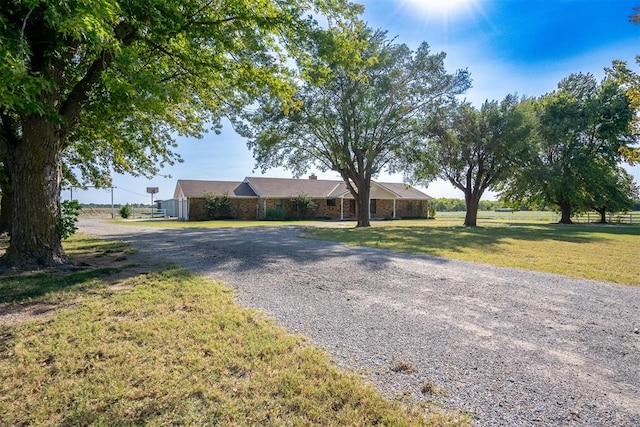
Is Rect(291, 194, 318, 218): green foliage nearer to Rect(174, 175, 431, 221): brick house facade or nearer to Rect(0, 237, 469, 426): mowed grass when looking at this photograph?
Rect(174, 175, 431, 221): brick house facade

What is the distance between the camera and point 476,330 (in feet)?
12.6

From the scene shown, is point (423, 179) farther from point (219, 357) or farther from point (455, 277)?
point (219, 357)

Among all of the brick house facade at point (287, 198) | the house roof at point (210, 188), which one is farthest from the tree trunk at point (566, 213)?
the house roof at point (210, 188)

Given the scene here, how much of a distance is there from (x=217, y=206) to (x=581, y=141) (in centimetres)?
3338

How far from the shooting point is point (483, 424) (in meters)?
2.21

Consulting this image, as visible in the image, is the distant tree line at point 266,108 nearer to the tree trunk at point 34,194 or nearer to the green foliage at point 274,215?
the tree trunk at point 34,194

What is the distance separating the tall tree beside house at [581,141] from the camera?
27828mm

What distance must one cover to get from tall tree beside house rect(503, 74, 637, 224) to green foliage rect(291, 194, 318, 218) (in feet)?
58.0

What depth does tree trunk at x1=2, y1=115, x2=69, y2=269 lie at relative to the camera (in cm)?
668

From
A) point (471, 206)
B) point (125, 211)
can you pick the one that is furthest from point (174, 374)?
point (125, 211)

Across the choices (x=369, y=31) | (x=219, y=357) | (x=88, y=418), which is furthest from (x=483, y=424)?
(x=369, y=31)

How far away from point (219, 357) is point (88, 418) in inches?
40.4

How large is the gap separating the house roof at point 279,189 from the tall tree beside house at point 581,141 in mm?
11589

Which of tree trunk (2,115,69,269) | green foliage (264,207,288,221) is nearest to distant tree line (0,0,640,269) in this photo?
tree trunk (2,115,69,269)
